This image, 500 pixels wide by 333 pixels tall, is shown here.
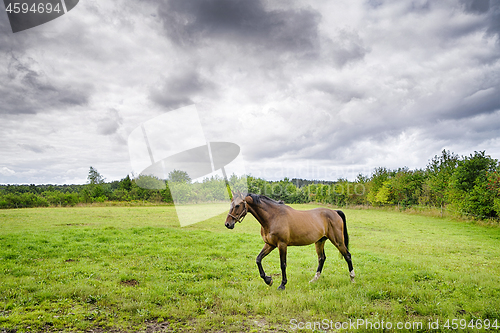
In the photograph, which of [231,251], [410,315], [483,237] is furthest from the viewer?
[483,237]

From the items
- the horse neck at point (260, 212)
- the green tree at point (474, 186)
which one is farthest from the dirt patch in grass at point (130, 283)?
the green tree at point (474, 186)

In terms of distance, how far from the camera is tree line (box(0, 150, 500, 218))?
24.3 metres

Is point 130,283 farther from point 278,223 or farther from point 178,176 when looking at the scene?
point 178,176

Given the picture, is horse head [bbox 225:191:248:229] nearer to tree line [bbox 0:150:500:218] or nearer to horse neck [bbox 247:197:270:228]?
horse neck [bbox 247:197:270:228]

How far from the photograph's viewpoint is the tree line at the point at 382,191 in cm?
2431

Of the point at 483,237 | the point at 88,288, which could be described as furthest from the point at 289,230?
the point at 483,237

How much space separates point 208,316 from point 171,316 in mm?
802

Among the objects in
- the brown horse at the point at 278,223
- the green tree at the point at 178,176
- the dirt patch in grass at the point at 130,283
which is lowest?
the dirt patch in grass at the point at 130,283

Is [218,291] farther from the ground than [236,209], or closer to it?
closer to it

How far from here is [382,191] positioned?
45875 millimetres

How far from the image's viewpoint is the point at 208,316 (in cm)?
537

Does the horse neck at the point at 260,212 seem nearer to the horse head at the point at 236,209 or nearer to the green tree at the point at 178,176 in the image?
the horse head at the point at 236,209

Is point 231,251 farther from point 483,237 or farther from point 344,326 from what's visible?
point 483,237

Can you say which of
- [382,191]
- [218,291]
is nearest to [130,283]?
[218,291]
